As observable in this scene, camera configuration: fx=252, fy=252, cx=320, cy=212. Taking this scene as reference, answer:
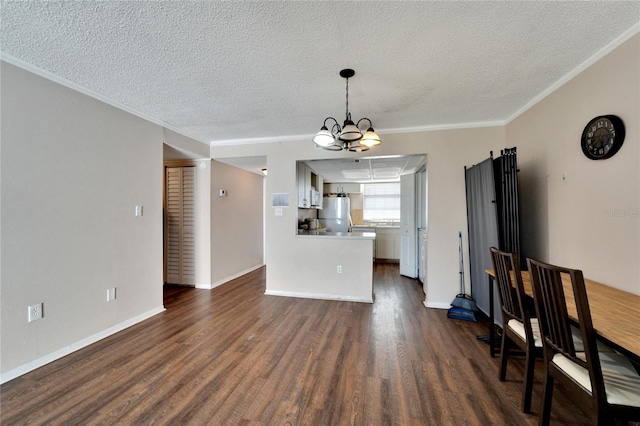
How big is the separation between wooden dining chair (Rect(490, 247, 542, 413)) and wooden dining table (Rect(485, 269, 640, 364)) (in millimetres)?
115

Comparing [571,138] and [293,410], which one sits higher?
[571,138]

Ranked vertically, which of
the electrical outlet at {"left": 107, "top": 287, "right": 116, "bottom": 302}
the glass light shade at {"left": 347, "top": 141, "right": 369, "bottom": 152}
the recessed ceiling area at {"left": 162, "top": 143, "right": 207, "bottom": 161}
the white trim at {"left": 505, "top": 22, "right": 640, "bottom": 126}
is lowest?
the electrical outlet at {"left": 107, "top": 287, "right": 116, "bottom": 302}

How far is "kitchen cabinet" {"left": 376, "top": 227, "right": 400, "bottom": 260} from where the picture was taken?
648 cm

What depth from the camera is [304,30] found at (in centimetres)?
166

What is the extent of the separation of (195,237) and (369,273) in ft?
9.64

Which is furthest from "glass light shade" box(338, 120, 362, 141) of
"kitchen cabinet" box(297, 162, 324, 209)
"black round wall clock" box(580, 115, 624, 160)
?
"kitchen cabinet" box(297, 162, 324, 209)

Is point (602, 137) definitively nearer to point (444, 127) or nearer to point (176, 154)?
point (444, 127)

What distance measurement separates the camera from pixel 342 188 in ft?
24.1

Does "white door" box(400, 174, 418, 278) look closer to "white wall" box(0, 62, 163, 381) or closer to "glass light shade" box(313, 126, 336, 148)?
"glass light shade" box(313, 126, 336, 148)

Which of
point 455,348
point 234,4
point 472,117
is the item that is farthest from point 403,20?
point 455,348

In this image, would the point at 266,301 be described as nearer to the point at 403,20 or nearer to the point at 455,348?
the point at 455,348

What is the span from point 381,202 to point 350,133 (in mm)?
5428

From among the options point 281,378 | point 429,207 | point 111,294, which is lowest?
point 281,378

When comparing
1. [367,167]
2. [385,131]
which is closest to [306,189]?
[367,167]
